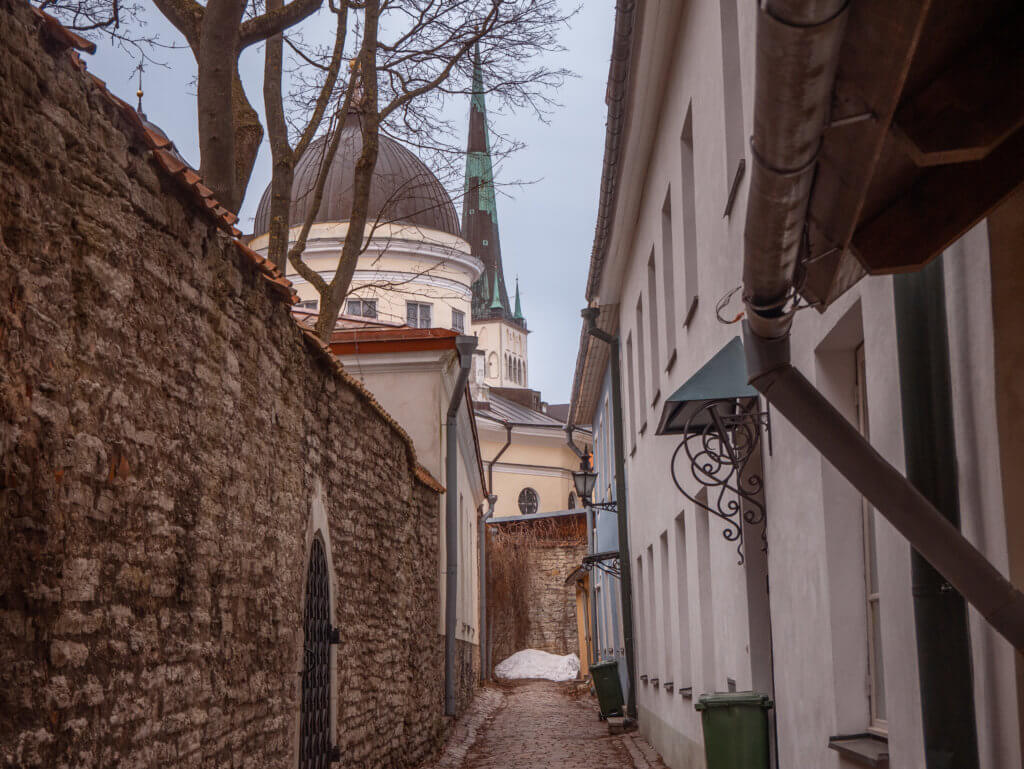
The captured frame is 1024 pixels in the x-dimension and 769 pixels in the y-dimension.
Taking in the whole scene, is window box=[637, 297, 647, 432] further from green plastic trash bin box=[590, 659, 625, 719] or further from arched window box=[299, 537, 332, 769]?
arched window box=[299, 537, 332, 769]

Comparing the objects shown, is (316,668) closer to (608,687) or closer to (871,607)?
(871,607)

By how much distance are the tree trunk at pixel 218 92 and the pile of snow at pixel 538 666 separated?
73.2ft

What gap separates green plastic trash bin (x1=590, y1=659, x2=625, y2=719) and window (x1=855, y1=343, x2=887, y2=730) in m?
12.7

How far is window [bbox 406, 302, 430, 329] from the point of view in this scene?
41281 mm

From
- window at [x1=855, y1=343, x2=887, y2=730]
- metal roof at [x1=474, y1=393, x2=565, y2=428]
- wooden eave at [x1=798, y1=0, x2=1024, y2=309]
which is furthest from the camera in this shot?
metal roof at [x1=474, y1=393, x2=565, y2=428]

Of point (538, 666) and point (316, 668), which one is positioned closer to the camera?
point (316, 668)

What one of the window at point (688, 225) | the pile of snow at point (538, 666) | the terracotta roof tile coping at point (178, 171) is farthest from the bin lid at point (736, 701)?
the pile of snow at point (538, 666)

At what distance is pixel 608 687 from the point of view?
57.7 ft

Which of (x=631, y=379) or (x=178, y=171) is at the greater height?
(x=631, y=379)

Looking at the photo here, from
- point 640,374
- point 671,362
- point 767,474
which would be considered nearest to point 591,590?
point 640,374

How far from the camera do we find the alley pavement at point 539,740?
41.3 feet

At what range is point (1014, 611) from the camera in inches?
117

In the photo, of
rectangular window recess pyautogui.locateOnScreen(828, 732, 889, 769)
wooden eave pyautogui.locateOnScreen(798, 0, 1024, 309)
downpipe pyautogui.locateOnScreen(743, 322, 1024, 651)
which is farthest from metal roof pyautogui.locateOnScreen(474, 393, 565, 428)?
wooden eave pyautogui.locateOnScreen(798, 0, 1024, 309)

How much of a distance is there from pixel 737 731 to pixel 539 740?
9584 millimetres
